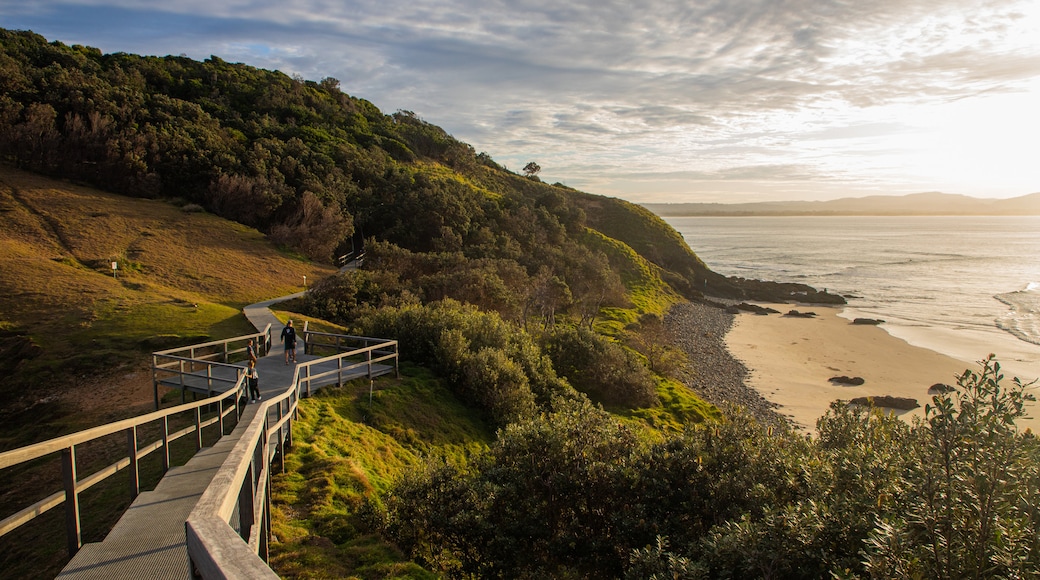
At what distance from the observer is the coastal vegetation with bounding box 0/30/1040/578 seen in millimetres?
5051

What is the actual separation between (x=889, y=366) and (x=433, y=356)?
106 ft

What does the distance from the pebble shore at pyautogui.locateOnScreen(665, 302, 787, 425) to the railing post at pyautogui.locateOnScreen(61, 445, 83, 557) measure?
16081mm

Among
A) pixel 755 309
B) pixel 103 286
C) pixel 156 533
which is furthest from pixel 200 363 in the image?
pixel 755 309

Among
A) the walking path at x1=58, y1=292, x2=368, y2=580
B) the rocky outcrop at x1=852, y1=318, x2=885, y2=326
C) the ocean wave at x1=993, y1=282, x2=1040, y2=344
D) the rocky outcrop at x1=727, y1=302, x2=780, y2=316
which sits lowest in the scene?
the rocky outcrop at x1=727, y1=302, x2=780, y2=316

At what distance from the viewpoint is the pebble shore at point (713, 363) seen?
2730cm

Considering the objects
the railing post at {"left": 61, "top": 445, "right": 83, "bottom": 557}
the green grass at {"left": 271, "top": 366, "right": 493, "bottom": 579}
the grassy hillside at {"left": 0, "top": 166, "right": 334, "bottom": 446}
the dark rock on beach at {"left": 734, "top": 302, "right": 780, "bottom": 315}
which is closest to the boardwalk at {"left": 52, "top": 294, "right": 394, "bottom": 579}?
the railing post at {"left": 61, "top": 445, "right": 83, "bottom": 557}

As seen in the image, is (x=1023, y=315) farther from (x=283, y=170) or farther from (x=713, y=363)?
(x=283, y=170)

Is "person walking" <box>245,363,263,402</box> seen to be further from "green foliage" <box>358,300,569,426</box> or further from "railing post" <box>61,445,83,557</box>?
"railing post" <box>61,445,83,557</box>

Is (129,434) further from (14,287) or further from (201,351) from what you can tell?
(14,287)

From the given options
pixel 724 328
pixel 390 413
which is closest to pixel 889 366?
pixel 724 328

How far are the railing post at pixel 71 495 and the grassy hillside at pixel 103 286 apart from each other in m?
10.7

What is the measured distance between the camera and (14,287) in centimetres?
2039

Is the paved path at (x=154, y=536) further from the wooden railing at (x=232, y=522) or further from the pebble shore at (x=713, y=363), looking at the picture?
the pebble shore at (x=713, y=363)

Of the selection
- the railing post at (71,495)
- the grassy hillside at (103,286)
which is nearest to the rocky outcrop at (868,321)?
the grassy hillside at (103,286)
